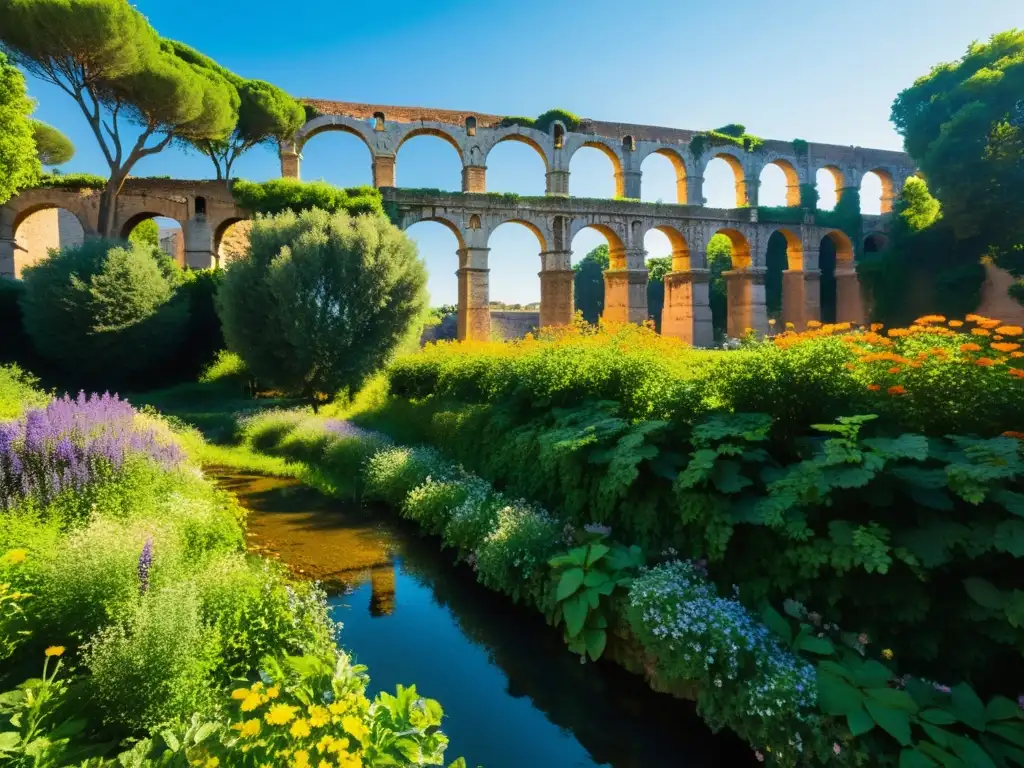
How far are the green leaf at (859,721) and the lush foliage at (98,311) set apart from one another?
65.4ft

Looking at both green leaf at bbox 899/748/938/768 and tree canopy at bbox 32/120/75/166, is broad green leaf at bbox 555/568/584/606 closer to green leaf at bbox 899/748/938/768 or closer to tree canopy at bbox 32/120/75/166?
green leaf at bbox 899/748/938/768

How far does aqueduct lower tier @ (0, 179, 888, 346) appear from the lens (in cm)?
2352

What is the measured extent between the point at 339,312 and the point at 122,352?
865cm

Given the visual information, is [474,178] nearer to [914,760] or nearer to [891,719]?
[891,719]

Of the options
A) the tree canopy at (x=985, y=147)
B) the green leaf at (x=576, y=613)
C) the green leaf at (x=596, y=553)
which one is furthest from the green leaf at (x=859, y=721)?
the tree canopy at (x=985, y=147)

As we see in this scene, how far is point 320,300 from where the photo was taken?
13898 millimetres

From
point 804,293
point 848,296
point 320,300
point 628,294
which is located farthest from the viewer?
point 848,296

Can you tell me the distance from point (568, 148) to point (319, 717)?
27.7 meters

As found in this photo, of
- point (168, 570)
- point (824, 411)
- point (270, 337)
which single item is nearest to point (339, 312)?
point (270, 337)

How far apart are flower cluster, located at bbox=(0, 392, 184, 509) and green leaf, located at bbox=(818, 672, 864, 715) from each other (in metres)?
5.66

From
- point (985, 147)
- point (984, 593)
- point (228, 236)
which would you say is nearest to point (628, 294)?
point (985, 147)

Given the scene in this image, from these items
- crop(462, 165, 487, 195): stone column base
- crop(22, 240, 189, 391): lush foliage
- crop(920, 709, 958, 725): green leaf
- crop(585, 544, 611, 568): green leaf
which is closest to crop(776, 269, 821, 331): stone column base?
crop(462, 165, 487, 195): stone column base

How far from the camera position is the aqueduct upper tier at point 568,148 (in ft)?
84.7

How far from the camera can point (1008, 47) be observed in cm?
1997
